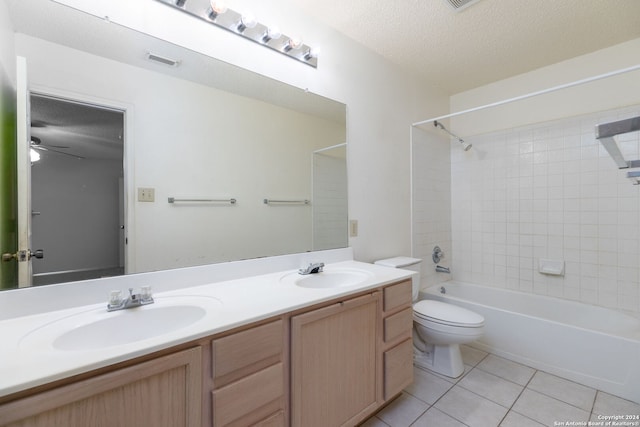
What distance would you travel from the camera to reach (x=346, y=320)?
124cm

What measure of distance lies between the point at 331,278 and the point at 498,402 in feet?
3.98

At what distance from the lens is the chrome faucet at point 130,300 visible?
99 cm

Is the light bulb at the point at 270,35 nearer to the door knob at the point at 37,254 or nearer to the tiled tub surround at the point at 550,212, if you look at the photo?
the door knob at the point at 37,254

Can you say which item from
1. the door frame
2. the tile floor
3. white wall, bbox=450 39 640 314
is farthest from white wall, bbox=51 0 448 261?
the tile floor

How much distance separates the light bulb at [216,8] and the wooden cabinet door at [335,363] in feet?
4.73

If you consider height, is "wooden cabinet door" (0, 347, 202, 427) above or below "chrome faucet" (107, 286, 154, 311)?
below

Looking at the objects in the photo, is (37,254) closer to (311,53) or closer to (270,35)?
(270,35)

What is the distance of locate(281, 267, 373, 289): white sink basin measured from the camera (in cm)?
151

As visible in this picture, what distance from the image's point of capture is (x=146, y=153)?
3.99 feet

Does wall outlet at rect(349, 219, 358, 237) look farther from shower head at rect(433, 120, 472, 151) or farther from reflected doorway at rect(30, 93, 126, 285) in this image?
shower head at rect(433, 120, 472, 151)

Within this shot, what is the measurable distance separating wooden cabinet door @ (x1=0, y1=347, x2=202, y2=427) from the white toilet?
1.51 metres

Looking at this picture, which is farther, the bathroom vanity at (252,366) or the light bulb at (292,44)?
the light bulb at (292,44)

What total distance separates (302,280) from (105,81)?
4.06ft

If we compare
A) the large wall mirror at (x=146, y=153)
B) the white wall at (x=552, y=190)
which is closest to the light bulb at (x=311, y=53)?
the large wall mirror at (x=146, y=153)
